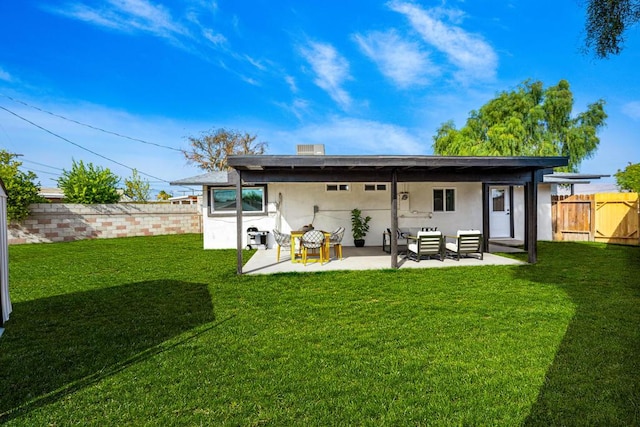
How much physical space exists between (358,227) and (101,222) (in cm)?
1194

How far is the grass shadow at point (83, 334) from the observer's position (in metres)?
2.64

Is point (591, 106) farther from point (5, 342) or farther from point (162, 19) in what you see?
point (5, 342)

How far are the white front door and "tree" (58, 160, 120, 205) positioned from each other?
1738cm

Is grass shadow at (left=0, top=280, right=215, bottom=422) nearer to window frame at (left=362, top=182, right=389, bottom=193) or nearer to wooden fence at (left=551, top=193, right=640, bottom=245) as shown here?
window frame at (left=362, top=182, right=389, bottom=193)

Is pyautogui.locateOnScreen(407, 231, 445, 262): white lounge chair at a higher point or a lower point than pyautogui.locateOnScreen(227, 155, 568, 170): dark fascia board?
lower

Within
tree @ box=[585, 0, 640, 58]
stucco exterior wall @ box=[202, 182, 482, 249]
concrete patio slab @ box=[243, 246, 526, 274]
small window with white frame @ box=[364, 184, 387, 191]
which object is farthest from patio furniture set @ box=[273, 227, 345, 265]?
tree @ box=[585, 0, 640, 58]

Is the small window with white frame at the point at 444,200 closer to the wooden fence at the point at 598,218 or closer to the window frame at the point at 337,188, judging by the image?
the window frame at the point at 337,188

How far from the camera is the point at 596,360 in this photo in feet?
9.66

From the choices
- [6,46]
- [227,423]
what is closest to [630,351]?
[227,423]

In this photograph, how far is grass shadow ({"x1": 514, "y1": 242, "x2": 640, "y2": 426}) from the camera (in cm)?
222

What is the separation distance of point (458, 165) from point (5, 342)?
7680mm

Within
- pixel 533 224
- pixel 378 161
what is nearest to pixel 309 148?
pixel 378 161

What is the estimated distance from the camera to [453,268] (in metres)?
7.38

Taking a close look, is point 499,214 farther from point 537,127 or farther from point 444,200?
point 537,127
